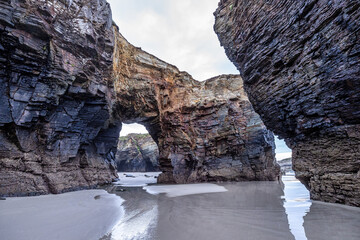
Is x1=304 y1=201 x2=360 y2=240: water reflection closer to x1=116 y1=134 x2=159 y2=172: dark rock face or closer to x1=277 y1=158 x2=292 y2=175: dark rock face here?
x1=277 y1=158 x2=292 y2=175: dark rock face

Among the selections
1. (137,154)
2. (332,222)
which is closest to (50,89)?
(332,222)

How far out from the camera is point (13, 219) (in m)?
5.10

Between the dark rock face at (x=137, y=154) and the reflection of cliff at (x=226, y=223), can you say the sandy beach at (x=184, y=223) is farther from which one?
the dark rock face at (x=137, y=154)

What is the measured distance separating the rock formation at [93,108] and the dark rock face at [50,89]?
0.05 m

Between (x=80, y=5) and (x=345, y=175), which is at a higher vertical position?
(x=80, y=5)

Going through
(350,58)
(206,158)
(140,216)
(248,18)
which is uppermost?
(248,18)

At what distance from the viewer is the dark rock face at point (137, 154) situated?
46906 mm

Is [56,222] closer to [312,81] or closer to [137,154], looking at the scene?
[312,81]

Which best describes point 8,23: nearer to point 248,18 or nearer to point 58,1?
point 58,1

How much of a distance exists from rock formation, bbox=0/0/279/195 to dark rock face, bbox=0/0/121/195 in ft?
0.17

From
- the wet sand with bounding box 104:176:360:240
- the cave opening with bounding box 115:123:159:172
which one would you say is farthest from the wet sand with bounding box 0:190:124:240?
the cave opening with bounding box 115:123:159:172

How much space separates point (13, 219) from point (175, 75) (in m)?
19.6

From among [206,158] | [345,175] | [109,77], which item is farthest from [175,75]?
[345,175]

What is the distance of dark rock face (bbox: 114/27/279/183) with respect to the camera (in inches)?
739
